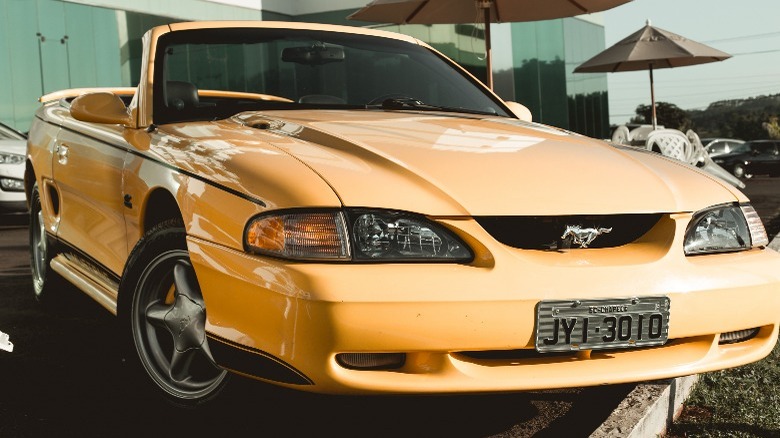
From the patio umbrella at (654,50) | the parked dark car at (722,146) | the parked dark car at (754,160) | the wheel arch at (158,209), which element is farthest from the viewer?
the parked dark car at (722,146)

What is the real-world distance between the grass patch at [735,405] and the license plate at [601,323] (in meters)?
0.56

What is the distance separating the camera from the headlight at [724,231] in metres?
3.04

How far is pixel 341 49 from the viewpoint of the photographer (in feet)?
14.6

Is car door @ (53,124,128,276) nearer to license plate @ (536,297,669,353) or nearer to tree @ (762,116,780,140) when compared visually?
license plate @ (536,297,669,353)

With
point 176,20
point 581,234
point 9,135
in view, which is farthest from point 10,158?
point 176,20

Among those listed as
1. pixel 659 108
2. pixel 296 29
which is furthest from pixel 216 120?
pixel 659 108

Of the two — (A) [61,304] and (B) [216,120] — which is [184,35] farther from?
(A) [61,304]

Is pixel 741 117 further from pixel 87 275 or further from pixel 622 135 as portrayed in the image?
pixel 87 275

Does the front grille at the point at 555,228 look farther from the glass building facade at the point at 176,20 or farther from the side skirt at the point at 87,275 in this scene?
the glass building facade at the point at 176,20

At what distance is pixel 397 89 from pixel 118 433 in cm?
201

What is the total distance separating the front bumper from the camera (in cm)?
255

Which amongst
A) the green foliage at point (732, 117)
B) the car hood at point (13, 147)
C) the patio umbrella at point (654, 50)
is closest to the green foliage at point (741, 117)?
the green foliage at point (732, 117)

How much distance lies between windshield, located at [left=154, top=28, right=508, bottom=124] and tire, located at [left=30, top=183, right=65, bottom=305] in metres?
1.48

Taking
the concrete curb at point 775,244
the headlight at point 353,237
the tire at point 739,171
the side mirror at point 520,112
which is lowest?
the tire at point 739,171
